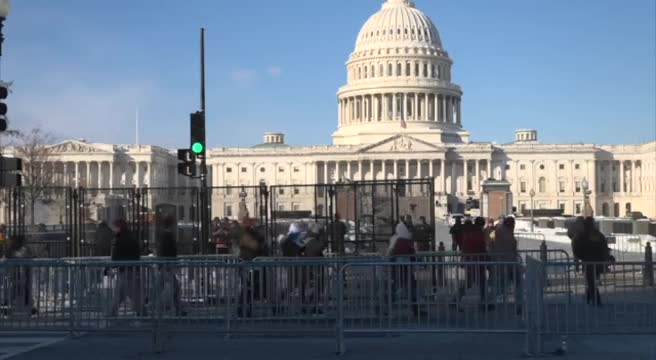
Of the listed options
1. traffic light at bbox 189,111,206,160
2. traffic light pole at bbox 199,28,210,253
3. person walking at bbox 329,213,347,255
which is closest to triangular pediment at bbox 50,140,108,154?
traffic light pole at bbox 199,28,210,253

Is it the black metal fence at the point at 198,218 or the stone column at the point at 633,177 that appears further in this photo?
the stone column at the point at 633,177

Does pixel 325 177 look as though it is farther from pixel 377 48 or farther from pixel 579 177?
pixel 579 177

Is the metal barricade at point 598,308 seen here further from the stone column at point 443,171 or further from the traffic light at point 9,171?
the stone column at point 443,171

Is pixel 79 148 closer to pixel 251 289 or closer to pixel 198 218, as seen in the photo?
pixel 198 218

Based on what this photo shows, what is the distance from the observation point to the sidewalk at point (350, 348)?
11.8 m

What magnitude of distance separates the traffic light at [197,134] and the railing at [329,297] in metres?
7.63

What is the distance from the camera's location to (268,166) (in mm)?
130125

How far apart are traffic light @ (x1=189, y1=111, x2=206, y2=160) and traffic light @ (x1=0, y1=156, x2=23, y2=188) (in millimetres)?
5302

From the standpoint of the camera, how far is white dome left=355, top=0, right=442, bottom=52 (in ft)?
446

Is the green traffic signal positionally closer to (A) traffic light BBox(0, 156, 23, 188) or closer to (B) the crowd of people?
(B) the crowd of people

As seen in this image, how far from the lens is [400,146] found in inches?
4909

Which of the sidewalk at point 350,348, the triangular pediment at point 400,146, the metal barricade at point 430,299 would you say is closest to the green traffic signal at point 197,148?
the sidewalk at point 350,348

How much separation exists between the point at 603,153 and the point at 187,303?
125058 millimetres

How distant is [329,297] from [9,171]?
6.10 meters
